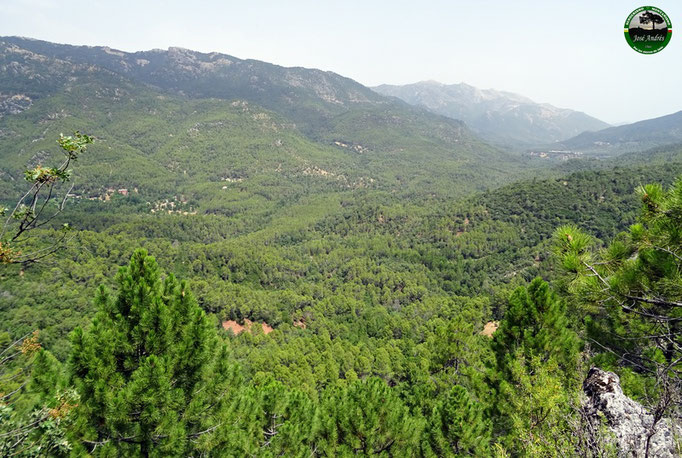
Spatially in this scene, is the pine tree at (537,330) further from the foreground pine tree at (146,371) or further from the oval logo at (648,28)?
the foreground pine tree at (146,371)

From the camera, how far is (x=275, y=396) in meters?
12.8

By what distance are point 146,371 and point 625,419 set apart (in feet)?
31.1

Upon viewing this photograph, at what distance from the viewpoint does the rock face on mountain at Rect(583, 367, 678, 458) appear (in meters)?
5.49

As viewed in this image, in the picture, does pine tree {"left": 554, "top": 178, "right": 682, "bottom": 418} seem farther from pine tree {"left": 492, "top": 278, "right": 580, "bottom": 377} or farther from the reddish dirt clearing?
the reddish dirt clearing

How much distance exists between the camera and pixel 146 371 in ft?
20.3

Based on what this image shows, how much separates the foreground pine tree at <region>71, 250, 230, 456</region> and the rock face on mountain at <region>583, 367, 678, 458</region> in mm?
7713

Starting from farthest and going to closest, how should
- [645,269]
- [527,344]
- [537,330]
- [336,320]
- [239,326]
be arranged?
[336,320] < [239,326] < [537,330] < [527,344] < [645,269]

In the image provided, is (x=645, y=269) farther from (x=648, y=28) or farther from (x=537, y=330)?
(x=537, y=330)

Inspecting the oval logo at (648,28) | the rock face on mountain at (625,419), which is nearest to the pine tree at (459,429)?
the rock face on mountain at (625,419)

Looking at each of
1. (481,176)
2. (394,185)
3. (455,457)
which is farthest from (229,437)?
(481,176)

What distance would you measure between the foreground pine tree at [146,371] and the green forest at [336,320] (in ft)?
0.13

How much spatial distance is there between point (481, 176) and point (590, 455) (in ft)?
685

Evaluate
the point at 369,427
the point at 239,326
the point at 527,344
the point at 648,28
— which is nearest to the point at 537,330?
the point at 527,344

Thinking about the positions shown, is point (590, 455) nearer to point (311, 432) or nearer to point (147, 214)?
point (311, 432)
